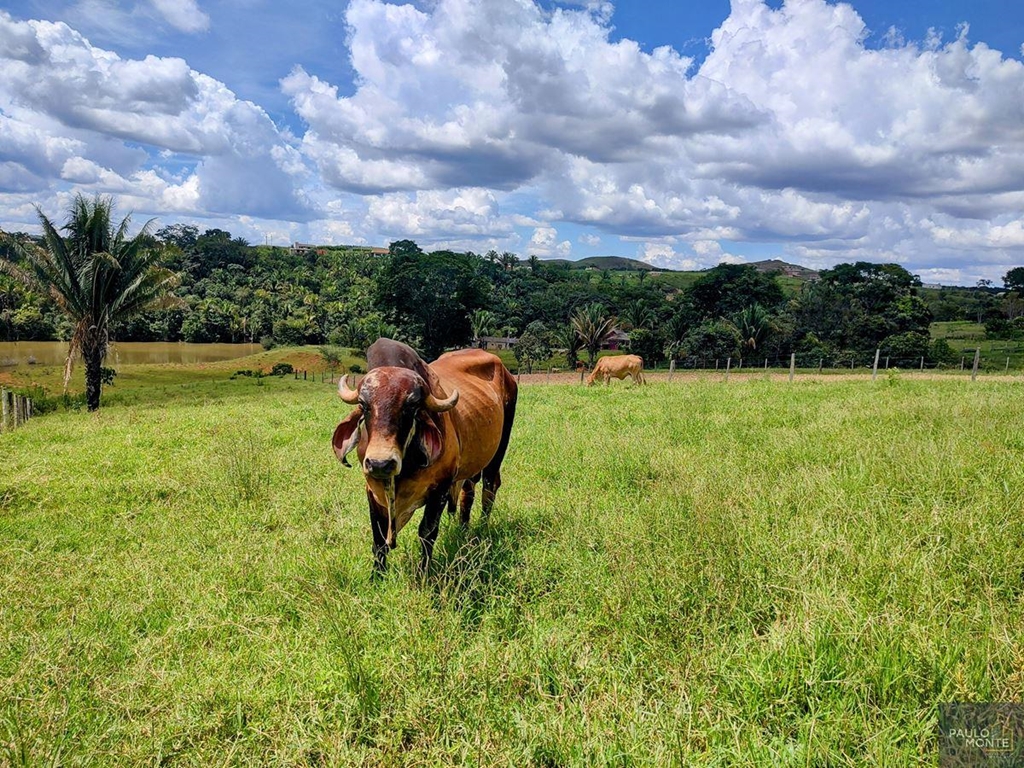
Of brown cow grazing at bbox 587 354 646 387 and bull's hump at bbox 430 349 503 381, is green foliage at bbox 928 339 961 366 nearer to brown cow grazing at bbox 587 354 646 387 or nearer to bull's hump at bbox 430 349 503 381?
brown cow grazing at bbox 587 354 646 387

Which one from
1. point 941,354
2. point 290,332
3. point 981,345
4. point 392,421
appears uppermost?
point 981,345

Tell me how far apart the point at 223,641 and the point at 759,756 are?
3109 mm

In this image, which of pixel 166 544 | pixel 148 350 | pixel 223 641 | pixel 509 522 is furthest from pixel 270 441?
pixel 148 350

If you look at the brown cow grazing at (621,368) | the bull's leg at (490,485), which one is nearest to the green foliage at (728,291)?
the brown cow grazing at (621,368)

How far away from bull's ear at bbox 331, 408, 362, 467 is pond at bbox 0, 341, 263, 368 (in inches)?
2055

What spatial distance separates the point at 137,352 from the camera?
65.4m

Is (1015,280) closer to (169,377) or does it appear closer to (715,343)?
(715,343)

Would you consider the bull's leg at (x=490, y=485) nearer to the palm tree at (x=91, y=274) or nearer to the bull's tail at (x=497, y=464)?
the bull's tail at (x=497, y=464)

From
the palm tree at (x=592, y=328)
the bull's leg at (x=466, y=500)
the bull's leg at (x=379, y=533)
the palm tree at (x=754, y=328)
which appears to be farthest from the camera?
the palm tree at (x=592, y=328)

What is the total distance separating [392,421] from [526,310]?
79079 millimetres

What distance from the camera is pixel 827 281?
56156mm

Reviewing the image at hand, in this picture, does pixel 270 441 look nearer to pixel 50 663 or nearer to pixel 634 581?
pixel 50 663

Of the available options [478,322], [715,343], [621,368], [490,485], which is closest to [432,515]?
[490,485]

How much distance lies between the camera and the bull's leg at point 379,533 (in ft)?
14.3
